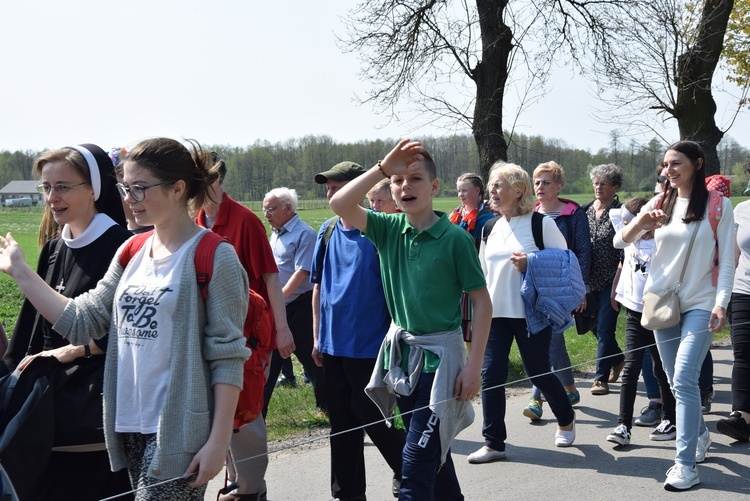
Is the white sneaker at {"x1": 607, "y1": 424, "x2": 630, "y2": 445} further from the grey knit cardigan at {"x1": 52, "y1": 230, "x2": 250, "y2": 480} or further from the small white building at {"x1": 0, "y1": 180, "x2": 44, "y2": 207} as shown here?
the small white building at {"x1": 0, "y1": 180, "x2": 44, "y2": 207}

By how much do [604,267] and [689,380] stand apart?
290 cm

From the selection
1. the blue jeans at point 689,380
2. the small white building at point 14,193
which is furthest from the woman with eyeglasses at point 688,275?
the small white building at point 14,193

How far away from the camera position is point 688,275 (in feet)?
16.6

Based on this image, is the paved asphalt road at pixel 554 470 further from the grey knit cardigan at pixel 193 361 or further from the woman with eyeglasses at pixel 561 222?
the grey knit cardigan at pixel 193 361

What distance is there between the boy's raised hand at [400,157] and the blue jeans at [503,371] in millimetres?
2459

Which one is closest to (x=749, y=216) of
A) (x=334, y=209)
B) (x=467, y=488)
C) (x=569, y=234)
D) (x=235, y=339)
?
(x=569, y=234)

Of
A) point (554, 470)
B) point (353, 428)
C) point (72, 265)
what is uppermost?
point (72, 265)

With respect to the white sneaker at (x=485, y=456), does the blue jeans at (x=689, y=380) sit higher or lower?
higher

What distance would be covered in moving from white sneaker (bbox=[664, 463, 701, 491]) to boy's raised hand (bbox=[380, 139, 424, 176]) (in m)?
2.81

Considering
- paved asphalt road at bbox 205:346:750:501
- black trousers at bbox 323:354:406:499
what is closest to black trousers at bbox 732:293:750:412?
paved asphalt road at bbox 205:346:750:501

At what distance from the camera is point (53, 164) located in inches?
128

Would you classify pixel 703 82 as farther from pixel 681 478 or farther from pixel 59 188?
pixel 59 188

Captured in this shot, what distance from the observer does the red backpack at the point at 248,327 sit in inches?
107

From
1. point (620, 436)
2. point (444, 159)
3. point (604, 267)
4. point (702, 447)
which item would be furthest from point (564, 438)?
point (444, 159)
